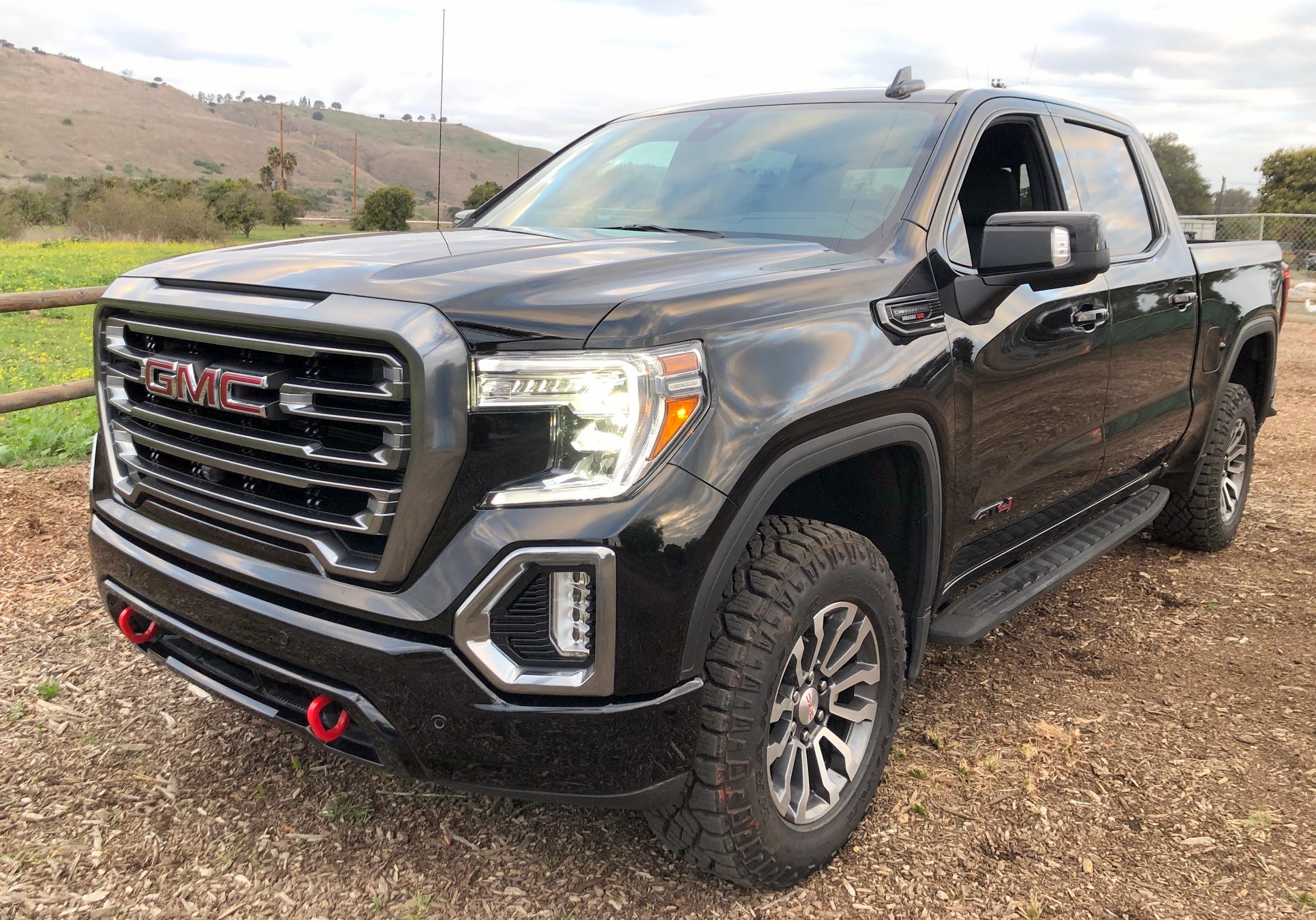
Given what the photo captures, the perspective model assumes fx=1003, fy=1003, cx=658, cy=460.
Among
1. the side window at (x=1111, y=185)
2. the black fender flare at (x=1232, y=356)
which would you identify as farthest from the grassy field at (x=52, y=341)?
the black fender flare at (x=1232, y=356)

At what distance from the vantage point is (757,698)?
2.12 metres

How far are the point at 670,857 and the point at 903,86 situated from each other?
2.50m

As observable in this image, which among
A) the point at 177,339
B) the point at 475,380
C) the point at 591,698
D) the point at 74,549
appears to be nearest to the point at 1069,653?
the point at 591,698

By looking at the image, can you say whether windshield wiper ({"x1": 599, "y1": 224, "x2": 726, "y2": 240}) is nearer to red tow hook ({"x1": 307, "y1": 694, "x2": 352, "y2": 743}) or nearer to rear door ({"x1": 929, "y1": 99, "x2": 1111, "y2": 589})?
rear door ({"x1": 929, "y1": 99, "x2": 1111, "y2": 589})

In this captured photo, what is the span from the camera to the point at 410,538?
1.94 metres

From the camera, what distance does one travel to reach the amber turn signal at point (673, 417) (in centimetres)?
194

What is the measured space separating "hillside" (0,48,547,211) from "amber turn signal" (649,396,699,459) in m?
107

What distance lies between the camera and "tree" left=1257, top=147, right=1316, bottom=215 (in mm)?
39000

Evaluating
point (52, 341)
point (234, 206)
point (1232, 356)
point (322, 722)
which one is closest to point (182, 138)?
point (234, 206)

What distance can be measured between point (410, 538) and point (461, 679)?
29 cm

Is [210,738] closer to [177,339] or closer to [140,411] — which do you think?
[140,411]

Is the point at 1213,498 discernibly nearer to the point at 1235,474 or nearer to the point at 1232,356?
the point at 1235,474

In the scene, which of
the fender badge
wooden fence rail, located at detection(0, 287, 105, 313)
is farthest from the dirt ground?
wooden fence rail, located at detection(0, 287, 105, 313)

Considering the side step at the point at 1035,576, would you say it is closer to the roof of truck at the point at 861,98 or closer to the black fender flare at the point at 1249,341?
the black fender flare at the point at 1249,341
